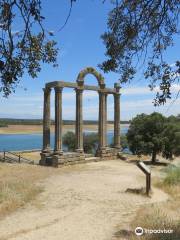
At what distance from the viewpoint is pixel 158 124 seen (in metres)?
33.5

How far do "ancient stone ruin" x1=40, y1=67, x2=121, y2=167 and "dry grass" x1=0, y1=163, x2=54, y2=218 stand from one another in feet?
7.72

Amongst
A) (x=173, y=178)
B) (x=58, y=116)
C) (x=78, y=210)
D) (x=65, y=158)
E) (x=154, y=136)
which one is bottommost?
(x=78, y=210)

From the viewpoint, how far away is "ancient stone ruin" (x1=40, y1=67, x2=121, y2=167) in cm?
2900

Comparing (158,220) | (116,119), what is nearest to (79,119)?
(116,119)

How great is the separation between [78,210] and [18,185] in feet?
16.3

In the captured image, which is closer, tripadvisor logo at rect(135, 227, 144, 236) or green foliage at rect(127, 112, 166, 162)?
tripadvisor logo at rect(135, 227, 144, 236)

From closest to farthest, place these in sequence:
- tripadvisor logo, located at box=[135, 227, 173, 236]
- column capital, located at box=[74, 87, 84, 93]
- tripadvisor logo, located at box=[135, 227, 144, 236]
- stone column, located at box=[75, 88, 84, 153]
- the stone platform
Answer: tripadvisor logo, located at box=[135, 227, 173, 236], tripadvisor logo, located at box=[135, 227, 144, 236], the stone platform, column capital, located at box=[74, 87, 84, 93], stone column, located at box=[75, 88, 84, 153]

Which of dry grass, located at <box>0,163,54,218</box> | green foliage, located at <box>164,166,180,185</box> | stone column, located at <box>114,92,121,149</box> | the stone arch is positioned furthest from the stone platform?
green foliage, located at <box>164,166,180,185</box>

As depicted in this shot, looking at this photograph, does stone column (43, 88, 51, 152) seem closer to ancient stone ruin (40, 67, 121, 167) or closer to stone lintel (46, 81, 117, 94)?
ancient stone ruin (40, 67, 121, 167)

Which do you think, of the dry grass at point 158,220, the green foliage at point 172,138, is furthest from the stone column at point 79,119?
the dry grass at point 158,220

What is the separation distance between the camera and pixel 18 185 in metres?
19.1

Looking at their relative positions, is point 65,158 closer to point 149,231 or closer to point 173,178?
point 173,178

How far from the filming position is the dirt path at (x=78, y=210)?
39.7ft

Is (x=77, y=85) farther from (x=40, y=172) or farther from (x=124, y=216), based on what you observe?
(x=124, y=216)
